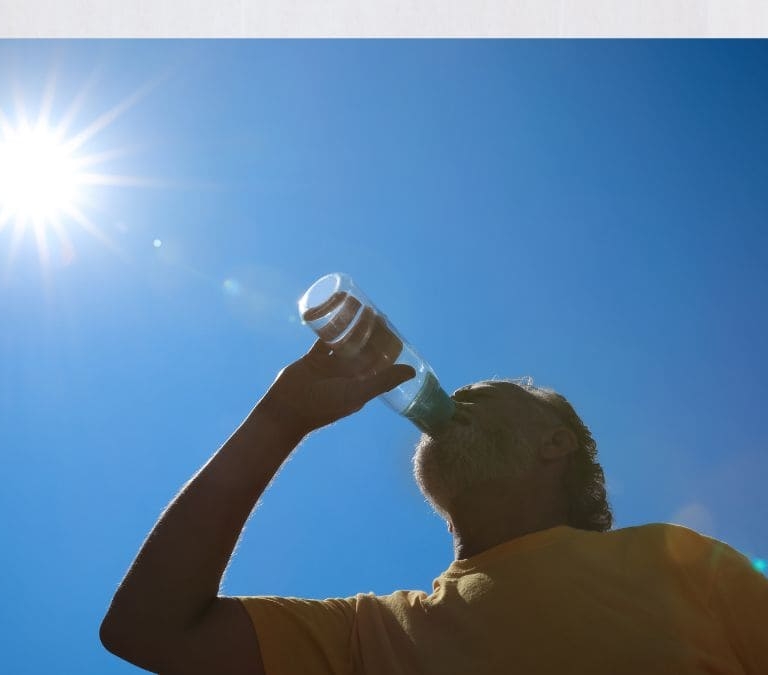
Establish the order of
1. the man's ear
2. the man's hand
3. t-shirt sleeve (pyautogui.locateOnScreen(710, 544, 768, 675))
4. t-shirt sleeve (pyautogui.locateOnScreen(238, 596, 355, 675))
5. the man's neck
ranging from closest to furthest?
t-shirt sleeve (pyautogui.locateOnScreen(710, 544, 768, 675)), t-shirt sleeve (pyautogui.locateOnScreen(238, 596, 355, 675)), the man's hand, the man's neck, the man's ear

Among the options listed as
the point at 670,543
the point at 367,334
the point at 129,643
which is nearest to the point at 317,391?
the point at 367,334

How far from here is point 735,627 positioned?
5.67 feet

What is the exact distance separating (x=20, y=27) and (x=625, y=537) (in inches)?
178

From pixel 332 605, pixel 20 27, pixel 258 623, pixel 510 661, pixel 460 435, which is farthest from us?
pixel 20 27

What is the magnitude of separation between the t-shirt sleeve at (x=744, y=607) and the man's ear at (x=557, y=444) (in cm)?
77

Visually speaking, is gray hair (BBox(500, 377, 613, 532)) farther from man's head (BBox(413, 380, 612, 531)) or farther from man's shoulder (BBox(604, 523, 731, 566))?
man's shoulder (BBox(604, 523, 731, 566))

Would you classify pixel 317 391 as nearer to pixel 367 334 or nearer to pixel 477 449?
pixel 367 334

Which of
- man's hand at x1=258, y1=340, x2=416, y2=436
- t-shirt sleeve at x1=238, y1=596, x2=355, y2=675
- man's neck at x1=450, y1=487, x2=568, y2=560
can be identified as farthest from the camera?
man's neck at x1=450, y1=487, x2=568, y2=560

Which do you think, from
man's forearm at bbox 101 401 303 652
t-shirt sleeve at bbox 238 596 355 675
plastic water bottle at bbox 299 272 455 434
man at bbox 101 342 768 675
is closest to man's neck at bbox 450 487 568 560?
man at bbox 101 342 768 675

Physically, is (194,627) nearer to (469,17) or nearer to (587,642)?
(587,642)

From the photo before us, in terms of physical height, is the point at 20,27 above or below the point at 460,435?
above

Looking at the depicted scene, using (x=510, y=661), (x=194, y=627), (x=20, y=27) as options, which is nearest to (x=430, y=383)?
(x=510, y=661)

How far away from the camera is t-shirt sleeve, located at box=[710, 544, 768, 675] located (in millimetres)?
1692

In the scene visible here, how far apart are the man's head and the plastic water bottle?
0.30 feet
